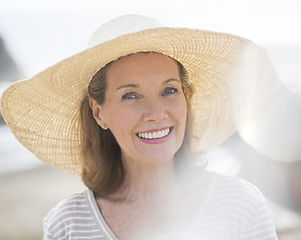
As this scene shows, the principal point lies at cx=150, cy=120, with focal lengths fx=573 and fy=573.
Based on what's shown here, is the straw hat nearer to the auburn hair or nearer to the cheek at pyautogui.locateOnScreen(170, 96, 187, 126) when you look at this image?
the auburn hair

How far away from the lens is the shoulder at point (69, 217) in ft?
6.66

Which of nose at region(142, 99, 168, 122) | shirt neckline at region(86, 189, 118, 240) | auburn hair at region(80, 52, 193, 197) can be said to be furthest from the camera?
auburn hair at region(80, 52, 193, 197)

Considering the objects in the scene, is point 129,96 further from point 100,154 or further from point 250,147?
point 250,147

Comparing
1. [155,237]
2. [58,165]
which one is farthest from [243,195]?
[58,165]

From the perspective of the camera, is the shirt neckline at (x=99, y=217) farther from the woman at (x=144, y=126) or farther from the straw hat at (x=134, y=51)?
the straw hat at (x=134, y=51)

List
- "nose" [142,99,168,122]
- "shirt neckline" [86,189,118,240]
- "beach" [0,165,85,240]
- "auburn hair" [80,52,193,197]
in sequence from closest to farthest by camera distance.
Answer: "nose" [142,99,168,122]
"shirt neckline" [86,189,118,240]
"auburn hair" [80,52,193,197]
"beach" [0,165,85,240]

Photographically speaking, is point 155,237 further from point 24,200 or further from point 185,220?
point 24,200

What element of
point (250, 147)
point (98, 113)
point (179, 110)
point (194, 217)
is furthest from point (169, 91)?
point (250, 147)

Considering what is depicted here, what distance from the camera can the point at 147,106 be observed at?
1.84 metres

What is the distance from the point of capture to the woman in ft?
6.12

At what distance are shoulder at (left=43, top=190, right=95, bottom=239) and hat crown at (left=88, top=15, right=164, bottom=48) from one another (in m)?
0.58

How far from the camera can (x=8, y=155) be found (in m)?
4.91

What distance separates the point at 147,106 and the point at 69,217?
1.73ft

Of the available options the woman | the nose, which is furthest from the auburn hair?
the nose
